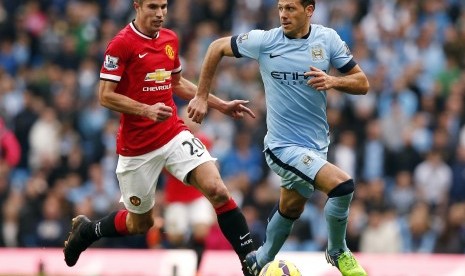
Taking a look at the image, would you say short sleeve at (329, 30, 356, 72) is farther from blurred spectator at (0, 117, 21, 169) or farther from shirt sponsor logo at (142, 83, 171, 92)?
blurred spectator at (0, 117, 21, 169)

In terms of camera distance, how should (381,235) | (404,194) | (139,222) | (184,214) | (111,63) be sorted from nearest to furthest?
(111,63)
(139,222)
(184,214)
(381,235)
(404,194)

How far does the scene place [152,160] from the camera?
13.7 meters

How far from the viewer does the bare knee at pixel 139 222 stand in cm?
1405

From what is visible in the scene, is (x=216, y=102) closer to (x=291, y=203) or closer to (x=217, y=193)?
(x=217, y=193)

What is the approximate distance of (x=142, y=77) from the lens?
1346cm

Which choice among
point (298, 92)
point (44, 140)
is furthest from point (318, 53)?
point (44, 140)

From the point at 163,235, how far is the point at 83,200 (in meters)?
2.61

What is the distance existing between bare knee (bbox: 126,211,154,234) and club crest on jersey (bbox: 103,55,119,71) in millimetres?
1602

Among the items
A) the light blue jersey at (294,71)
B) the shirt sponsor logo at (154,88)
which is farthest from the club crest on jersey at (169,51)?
the light blue jersey at (294,71)

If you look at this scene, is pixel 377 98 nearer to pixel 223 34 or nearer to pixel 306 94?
pixel 223 34

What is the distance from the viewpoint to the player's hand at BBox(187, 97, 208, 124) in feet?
43.2

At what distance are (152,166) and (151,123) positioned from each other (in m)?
0.43

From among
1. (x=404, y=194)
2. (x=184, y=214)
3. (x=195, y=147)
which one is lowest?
(x=404, y=194)

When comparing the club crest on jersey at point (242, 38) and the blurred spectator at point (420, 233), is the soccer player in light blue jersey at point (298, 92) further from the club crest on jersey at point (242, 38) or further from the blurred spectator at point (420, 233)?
the blurred spectator at point (420, 233)
